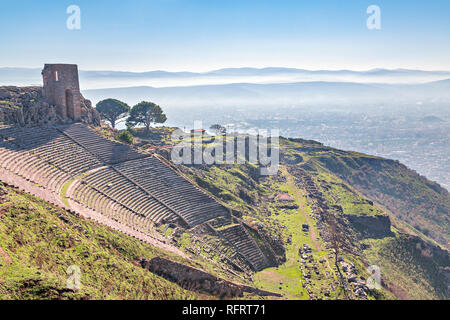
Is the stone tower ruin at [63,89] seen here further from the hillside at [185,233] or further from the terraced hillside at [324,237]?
the terraced hillside at [324,237]

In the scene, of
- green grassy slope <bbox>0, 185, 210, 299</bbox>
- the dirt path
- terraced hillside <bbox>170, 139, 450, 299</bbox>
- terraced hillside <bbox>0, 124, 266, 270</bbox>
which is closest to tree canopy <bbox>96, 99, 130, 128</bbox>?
terraced hillside <bbox>0, 124, 266, 270</bbox>

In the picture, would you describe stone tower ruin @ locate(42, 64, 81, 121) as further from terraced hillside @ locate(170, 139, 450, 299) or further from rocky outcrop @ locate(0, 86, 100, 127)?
terraced hillside @ locate(170, 139, 450, 299)

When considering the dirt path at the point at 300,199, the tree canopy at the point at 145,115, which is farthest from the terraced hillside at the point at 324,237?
the tree canopy at the point at 145,115

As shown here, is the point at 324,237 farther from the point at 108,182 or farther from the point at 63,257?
the point at 63,257

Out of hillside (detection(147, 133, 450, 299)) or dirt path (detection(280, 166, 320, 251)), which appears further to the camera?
dirt path (detection(280, 166, 320, 251))

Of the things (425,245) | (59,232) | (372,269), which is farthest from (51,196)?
(425,245)

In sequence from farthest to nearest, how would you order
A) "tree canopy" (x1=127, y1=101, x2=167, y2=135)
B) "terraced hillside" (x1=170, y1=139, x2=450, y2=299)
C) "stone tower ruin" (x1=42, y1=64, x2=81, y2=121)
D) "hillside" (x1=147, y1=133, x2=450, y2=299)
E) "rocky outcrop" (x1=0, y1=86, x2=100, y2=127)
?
1. "tree canopy" (x1=127, y1=101, x2=167, y2=135)
2. "stone tower ruin" (x1=42, y1=64, x2=81, y2=121)
3. "rocky outcrop" (x1=0, y1=86, x2=100, y2=127)
4. "hillside" (x1=147, y1=133, x2=450, y2=299)
5. "terraced hillside" (x1=170, y1=139, x2=450, y2=299)

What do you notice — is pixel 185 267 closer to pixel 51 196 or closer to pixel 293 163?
pixel 51 196

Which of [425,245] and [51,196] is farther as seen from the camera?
[425,245]
